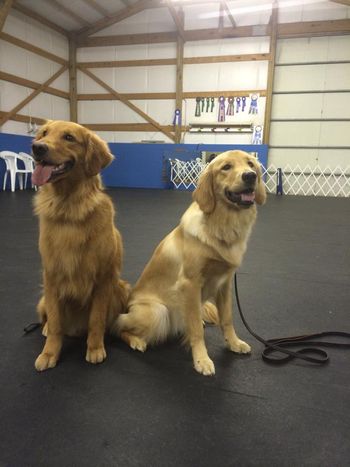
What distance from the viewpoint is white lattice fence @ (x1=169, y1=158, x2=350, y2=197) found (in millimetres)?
11828

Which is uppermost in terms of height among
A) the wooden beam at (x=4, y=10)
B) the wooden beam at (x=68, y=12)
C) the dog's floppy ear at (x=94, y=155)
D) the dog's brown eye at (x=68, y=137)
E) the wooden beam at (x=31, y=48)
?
the wooden beam at (x=68, y=12)

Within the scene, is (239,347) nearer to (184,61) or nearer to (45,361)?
(45,361)

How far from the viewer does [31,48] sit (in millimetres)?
11773

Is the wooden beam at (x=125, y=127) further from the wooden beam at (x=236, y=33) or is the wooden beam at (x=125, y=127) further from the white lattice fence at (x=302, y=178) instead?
the wooden beam at (x=236, y=33)

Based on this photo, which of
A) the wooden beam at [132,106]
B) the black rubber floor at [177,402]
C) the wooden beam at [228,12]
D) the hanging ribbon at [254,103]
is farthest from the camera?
the wooden beam at [132,106]

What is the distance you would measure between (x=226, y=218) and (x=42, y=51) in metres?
13.0

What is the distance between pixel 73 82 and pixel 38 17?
239 cm

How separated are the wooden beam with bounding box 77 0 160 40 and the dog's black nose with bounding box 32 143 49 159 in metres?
12.6

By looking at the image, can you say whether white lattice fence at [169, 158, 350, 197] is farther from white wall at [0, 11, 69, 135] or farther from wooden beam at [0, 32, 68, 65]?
wooden beam at [0, 32, 68, 65]

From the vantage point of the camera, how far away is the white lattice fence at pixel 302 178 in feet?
38.8

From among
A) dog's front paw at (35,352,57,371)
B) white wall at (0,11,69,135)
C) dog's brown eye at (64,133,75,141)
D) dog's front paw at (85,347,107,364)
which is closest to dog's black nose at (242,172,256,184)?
dog's brown eye at (64,133,75,141)

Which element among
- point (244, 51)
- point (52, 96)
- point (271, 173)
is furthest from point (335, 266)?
point (52, 96)

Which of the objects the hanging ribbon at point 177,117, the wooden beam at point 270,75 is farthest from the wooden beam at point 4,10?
the wooden beam at point 270,75

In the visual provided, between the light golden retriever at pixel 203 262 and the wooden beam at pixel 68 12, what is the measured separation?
12.2m
